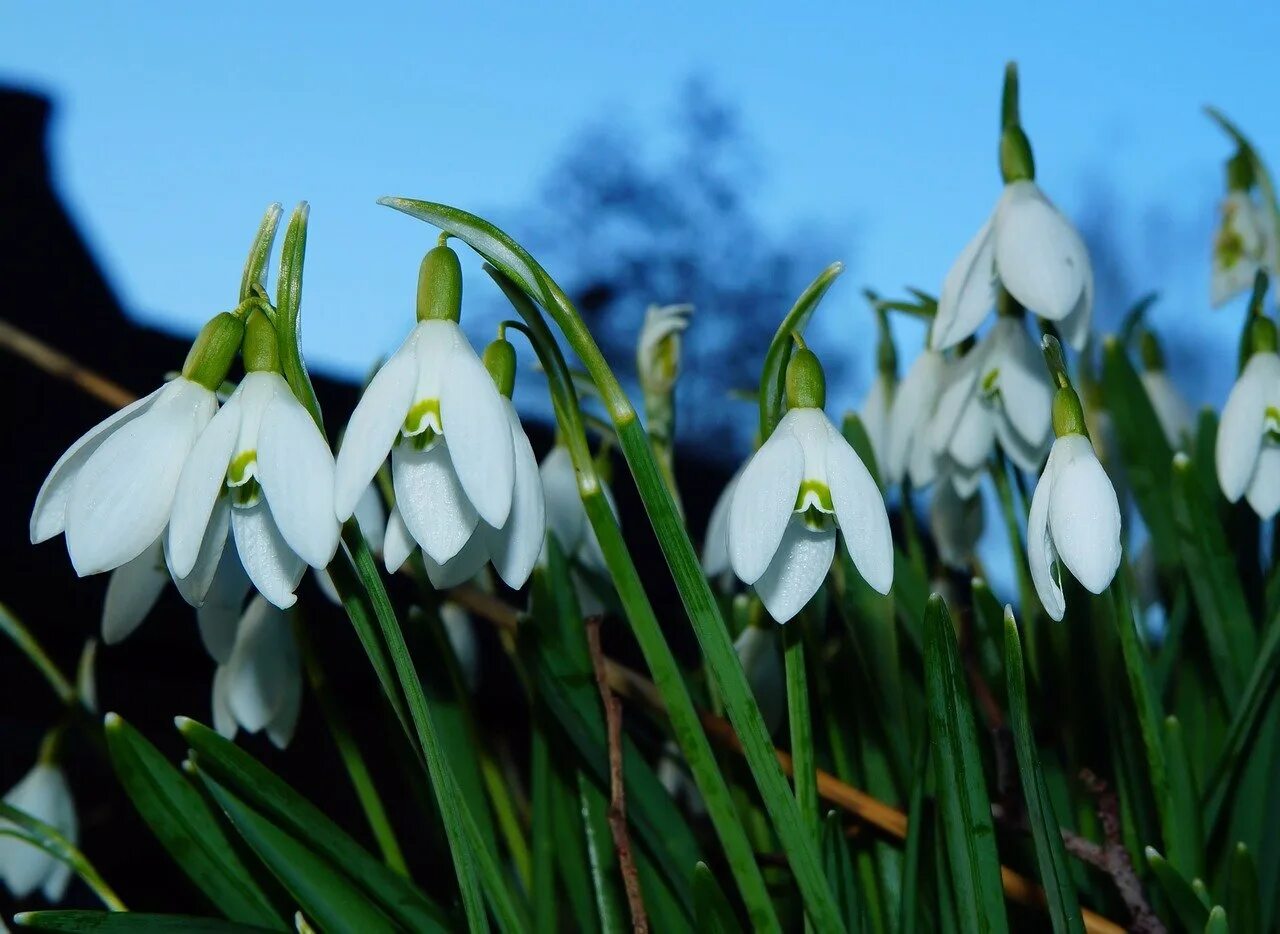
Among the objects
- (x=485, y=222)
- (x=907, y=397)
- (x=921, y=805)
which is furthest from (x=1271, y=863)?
(x=485, y=222)

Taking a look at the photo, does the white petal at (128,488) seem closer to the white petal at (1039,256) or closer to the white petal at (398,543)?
the white petal at (398,543)

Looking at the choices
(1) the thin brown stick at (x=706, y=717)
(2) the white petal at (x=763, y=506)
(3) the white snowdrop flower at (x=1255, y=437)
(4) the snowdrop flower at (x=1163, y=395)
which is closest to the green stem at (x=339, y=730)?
(1) the thin brown stick at (x=706, y=717)

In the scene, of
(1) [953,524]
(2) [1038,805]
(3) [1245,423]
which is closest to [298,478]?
(2) [1038,805]

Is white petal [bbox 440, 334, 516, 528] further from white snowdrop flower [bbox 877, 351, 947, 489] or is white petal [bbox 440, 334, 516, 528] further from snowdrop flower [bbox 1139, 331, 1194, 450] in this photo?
snowdrop flower [bbox 1139, 331, 1194, 450]

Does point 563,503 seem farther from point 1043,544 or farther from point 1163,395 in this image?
point 1163,395

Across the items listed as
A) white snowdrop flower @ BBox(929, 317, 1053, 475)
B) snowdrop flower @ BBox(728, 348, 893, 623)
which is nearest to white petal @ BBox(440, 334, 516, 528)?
snowdrop flower @ BBox(728, 348, 893, 623)

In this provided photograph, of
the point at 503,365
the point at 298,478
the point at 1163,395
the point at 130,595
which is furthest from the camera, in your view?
the point at 1163,395
